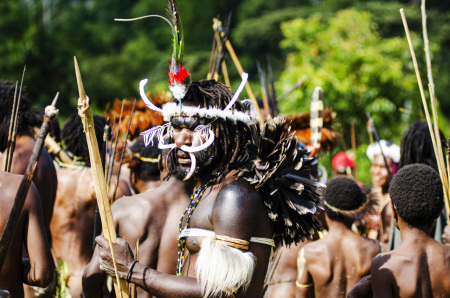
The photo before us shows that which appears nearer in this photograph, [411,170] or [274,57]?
[411,170]

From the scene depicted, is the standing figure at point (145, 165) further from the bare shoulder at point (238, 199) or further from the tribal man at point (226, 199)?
the bare shoulder at point (238, 199)

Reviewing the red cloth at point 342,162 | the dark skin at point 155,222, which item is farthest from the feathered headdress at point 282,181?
the red cloth at point 342,162

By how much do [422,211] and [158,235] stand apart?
155 centimetres

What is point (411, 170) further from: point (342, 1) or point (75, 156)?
point (342, 1)

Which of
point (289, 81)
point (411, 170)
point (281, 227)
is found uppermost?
point (289, 81)

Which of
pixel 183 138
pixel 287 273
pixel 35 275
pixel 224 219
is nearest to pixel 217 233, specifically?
pixel 224 219

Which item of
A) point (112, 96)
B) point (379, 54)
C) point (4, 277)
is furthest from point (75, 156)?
point (112, 96)

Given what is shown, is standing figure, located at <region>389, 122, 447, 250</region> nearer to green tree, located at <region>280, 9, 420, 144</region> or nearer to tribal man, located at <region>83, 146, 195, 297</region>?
tribal man, located at <region>83, 146, 195, 297</region>

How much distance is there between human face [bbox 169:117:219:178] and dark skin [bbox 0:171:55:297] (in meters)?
0.82

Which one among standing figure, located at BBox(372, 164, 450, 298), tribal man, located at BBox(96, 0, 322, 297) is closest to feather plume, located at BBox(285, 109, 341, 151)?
standing figure, located at BBox(372, 164, 450, 298)

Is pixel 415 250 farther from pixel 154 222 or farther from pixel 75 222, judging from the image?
pixel 75 222

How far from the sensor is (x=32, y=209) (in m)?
3.33

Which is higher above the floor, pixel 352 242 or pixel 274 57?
pixel 274 57

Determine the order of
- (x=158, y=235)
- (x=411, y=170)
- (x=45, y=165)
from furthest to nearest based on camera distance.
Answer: (x=45, y=165) → (x=158, y=235) → (x=411, y=170)
